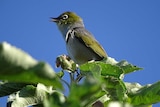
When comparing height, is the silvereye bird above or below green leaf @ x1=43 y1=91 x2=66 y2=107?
above

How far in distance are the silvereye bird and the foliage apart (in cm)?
268

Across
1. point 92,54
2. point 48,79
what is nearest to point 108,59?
point 48,79

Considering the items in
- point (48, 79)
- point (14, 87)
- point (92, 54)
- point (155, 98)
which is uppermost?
point (92, 54)

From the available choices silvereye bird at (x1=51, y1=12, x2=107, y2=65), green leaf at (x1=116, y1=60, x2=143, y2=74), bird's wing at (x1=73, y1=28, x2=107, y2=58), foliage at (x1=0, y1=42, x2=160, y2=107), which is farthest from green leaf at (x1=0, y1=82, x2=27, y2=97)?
bird's wing at (x1=73, y1=28, x2=107, y2=58)

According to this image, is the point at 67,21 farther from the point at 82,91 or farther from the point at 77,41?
the point at 82,91

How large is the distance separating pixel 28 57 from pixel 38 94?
138 centimetres

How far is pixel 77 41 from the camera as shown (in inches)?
248

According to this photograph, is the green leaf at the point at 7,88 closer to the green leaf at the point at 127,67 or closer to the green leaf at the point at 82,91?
the green leaf at the point at 127,67

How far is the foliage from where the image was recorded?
0.64 metres

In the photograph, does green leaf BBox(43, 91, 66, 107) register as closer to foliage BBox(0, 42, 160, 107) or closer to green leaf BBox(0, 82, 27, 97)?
foliage BBox(0, 42, 160, 107)

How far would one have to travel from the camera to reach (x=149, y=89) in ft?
5.91

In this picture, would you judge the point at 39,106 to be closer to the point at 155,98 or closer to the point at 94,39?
the point at 155,98

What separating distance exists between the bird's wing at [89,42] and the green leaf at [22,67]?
4911 millimetres

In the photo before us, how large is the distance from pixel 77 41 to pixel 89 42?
237 mm
